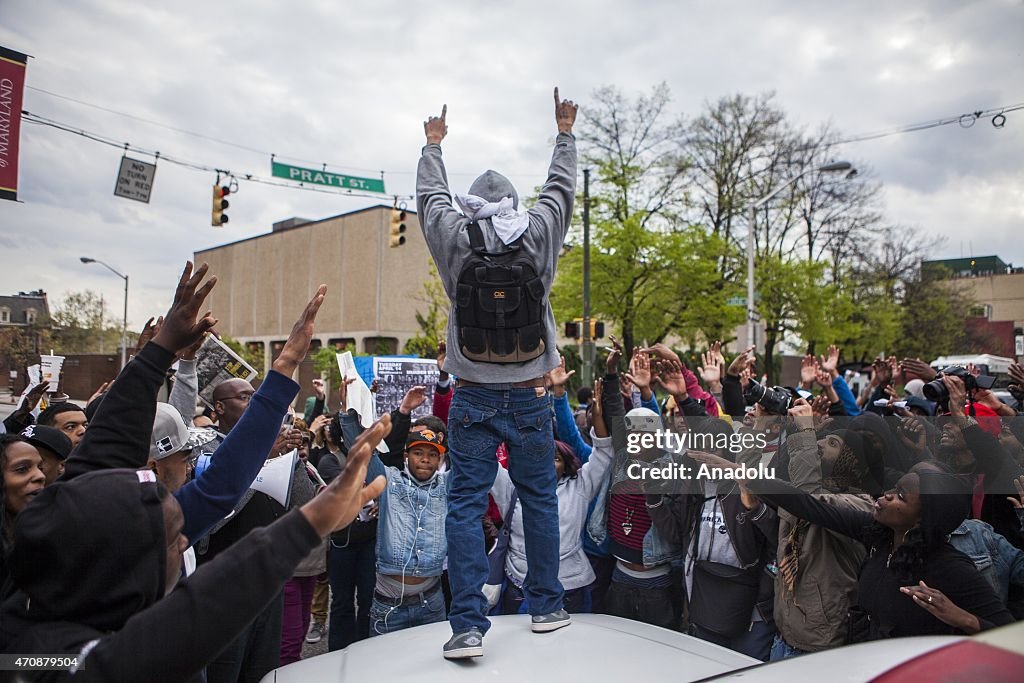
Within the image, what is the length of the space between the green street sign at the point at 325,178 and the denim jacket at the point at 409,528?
14.1 m

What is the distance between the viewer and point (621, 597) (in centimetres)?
423

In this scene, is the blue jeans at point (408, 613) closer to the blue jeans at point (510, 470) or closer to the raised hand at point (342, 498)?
the blue jeans at point (510, 470)

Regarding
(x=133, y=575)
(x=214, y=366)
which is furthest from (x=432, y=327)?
(x=133, y=575)

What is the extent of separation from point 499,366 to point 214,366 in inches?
147

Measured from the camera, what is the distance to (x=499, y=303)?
305cm

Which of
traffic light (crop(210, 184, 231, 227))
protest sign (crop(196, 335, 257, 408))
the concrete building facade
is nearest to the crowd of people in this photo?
protest sign (crop(196, 335, 257, 408))

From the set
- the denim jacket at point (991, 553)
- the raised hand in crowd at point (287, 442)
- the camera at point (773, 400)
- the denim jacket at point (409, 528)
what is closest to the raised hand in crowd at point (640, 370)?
the camera at point (773, 400)

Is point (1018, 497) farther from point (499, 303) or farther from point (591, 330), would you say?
point (591, 330)

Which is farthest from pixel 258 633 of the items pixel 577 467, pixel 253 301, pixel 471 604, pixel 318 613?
pixel 253 301


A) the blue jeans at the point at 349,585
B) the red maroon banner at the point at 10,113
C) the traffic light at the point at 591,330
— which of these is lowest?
the blue jeans at the point at 349,585

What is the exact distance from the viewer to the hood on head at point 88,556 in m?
1.47

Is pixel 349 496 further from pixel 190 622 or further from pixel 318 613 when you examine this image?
pixel 318 613

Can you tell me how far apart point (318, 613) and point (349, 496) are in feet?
19.5

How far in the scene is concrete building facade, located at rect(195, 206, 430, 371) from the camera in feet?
139
